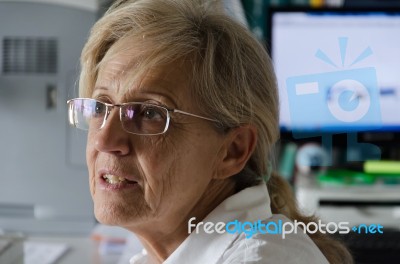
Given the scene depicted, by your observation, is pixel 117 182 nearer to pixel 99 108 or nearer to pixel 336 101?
pixel 99 108

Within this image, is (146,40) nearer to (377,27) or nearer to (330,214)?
(330,214)

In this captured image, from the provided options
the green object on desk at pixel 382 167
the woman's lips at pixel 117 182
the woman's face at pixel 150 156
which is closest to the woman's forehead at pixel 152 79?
the woman's face at pixel 150 156

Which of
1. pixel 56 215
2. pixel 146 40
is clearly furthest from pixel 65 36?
pixel 146 40

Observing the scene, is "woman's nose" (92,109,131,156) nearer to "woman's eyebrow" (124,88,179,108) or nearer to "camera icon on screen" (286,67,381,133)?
"woman's eyebrow" (124,88,179,108)

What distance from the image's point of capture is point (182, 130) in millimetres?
892

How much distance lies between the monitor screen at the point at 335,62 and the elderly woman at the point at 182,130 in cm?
85

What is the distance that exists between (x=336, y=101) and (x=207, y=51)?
38.1 inches

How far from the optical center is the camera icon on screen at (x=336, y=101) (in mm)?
1732

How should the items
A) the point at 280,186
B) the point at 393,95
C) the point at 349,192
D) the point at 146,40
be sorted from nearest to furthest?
1. the point at 146,40
2. the point at 280,186
3. the point at 349,192
4. the point at 393,95

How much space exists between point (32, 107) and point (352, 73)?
832 mm

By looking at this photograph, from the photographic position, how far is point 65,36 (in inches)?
60.2

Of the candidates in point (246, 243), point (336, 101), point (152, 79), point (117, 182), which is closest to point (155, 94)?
point (152, 79)

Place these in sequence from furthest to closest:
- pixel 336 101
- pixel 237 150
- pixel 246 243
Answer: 1. pixel 336 101
2. pixel 237 150
3. pixel 246 243

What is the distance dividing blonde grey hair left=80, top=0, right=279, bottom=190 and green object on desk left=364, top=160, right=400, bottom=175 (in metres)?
0.96
